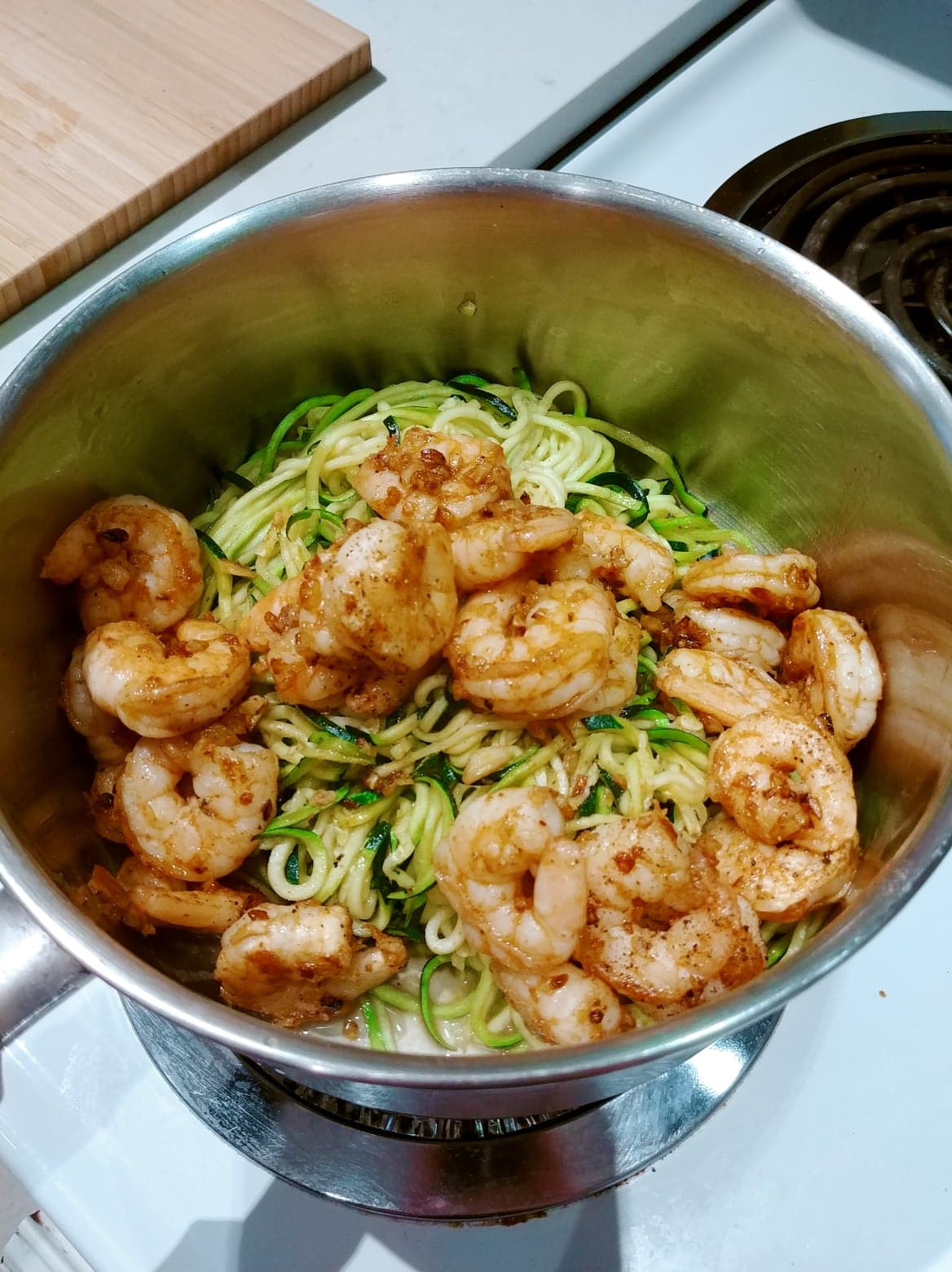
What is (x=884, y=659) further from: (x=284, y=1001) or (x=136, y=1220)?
(x=136, y=1220)

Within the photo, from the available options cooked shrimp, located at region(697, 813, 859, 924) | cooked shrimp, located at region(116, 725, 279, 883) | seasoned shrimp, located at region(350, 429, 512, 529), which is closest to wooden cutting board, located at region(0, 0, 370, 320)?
seasoned shrimp, located at region(350, 429, 512, 529)

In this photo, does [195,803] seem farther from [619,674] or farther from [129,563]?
[619,674]

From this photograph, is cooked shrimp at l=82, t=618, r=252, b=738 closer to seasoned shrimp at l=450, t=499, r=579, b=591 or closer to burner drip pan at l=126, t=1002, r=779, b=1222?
seasoned shrimp at l=450, t=499, r=579, b=591

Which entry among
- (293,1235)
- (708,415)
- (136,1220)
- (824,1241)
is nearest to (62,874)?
(136,1220)

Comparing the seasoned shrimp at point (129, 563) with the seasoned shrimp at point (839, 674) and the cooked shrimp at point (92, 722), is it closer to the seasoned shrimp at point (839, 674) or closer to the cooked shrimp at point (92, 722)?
the cooked shrimp at point (92, 722)

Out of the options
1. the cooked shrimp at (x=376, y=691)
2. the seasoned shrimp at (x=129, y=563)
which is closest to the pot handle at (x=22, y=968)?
the seasoned shrimp at (x=129, y=563)
